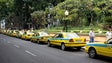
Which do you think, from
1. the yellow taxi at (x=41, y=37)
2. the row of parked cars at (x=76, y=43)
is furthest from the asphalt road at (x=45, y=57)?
the yellow taxi at (x=41, y=37)

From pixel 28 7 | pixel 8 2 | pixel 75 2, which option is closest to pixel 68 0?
pixel 75 2

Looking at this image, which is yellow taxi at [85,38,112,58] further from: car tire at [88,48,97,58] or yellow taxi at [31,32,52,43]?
yellow taxi at [31,32,52,43]

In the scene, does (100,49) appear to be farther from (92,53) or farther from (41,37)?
(41,37)

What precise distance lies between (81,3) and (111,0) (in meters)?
5.49

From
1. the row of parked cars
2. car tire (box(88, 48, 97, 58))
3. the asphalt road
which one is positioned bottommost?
the asphalt road

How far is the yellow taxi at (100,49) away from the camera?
510 inches

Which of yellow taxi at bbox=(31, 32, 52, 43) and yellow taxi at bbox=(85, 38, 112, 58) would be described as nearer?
yellow taxi at bbox=(85, 38, 112, 58)

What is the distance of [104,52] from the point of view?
43.6 ft

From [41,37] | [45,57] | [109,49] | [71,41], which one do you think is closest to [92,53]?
[109,49]

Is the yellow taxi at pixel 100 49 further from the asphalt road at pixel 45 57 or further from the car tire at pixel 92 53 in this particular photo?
the asphalt road at pixel 45 57

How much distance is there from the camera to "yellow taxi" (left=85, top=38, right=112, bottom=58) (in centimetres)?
1295

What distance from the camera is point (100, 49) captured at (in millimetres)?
13602

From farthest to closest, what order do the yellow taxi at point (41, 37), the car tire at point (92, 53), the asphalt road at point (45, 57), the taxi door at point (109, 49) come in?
the yellow taxi at point (41, 37), the car tire at point (92, 53), the asphalt road at point (45, 57), the taxi door at point (109, 49)

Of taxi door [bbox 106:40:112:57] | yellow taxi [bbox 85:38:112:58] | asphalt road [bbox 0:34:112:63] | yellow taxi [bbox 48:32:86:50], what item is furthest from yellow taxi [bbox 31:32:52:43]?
taxi door [bbox 106:40:112:57]
